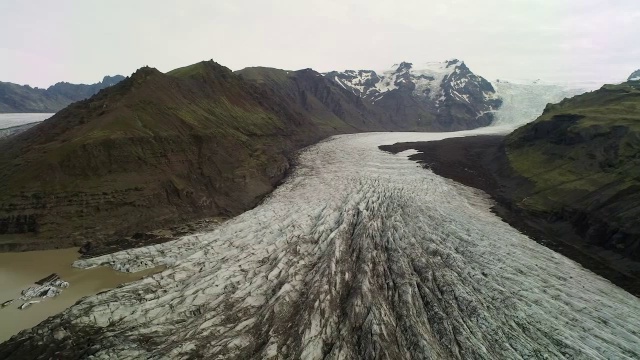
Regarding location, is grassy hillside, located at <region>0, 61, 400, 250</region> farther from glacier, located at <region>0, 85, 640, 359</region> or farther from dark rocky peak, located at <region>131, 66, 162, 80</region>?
glacier, located at <region>0, 85, 640, 359</region>

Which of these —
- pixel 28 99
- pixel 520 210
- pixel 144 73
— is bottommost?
pixel 520 210

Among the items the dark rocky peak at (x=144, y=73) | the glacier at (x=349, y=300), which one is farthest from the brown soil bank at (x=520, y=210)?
the dark rocky peak at (x=144, y=73)

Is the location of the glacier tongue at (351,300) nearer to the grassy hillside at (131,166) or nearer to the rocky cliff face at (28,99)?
the grassy hillside at (131,166)

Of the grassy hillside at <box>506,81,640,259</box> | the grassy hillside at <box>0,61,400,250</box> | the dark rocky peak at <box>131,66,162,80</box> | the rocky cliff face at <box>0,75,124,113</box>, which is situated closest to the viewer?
the grassy hillside at <box>0,61,400,250</box>

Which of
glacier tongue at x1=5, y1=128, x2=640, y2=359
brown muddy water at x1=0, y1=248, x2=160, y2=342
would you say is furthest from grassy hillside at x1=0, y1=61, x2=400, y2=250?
glacier tongue at x1=5, y1=128, x2=640, y2=359

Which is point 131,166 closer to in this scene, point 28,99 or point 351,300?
point 351,300

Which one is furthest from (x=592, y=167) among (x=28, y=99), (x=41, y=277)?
(x=28, y=99)

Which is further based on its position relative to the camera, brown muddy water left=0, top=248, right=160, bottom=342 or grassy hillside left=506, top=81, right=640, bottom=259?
grassy hillside left=506, top=81, right=640, bottom=259
